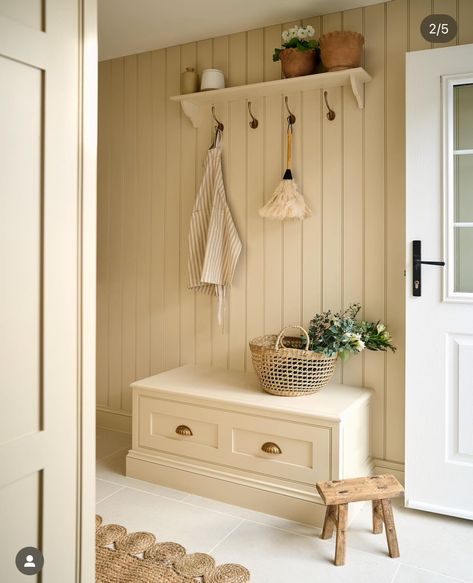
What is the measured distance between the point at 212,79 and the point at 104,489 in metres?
2.18

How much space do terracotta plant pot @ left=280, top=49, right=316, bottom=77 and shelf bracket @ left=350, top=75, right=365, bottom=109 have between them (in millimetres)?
234

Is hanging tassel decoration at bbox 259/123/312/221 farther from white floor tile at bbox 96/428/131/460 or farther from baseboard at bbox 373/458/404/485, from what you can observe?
white floor tile at bbox 96/428/131/460

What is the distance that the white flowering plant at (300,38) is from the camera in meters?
2.72

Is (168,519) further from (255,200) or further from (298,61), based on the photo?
(298,61)

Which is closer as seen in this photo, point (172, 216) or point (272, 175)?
point (272, 175)

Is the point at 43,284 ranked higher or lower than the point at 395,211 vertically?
lower

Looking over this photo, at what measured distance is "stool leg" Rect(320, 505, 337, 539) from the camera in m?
2.26

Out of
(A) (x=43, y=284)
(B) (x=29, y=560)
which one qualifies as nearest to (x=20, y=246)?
(A) (x=43, y=284)

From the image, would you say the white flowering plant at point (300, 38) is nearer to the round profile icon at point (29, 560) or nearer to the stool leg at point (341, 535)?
the stool leg at point (341, 535)

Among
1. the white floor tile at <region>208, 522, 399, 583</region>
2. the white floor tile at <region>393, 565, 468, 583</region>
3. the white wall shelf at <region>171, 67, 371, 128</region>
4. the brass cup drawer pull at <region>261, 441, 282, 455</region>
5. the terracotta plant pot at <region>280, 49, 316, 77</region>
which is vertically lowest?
the white floor tile at <region>393, 565, 468, 583</region>

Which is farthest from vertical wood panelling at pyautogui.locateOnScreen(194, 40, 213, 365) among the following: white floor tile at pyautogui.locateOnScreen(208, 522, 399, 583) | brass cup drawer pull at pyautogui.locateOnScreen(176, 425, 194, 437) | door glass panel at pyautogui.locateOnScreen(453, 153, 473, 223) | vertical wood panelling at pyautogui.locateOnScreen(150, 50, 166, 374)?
door glass panel at pyautogui.locateOnScreen(453, 153, 473, 223)

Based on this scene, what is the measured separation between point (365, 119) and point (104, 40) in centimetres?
157

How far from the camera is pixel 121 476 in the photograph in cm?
292

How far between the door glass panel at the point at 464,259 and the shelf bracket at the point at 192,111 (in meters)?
1.57
